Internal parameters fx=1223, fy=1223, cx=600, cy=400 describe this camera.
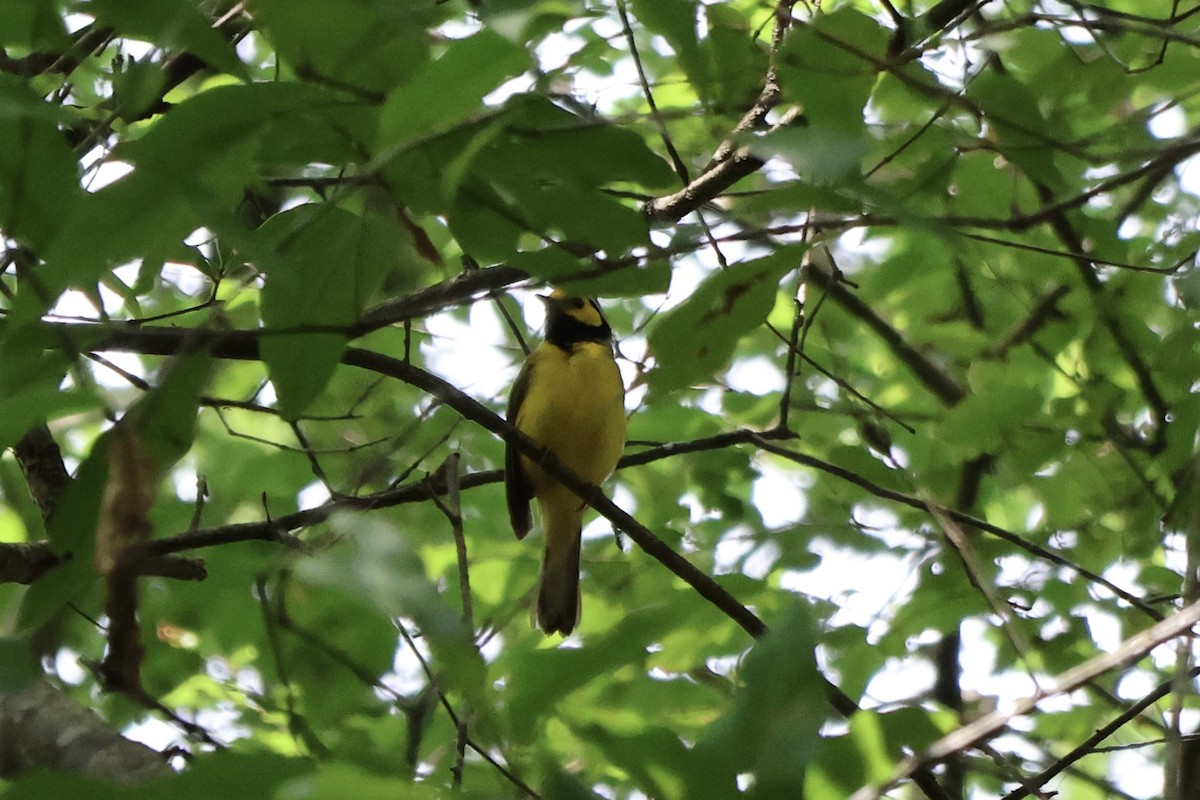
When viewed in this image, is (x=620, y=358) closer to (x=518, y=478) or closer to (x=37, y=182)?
(x=518, y=478)

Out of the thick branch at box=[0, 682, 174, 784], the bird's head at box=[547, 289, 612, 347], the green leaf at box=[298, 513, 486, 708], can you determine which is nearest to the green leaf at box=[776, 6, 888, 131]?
the green leaf at box=[298, 513, 486, 708]

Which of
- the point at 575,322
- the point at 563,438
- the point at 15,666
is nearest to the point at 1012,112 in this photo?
the point at 15,666

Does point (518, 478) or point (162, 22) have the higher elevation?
point (518, 478)

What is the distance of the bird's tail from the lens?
439 cm

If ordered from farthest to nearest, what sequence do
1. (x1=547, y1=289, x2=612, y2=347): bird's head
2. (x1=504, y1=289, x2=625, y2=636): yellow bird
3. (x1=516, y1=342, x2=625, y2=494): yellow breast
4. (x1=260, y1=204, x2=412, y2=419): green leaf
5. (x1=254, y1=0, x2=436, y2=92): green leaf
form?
(x1=547, y1=289, x2=612, y2=347): bird's head
(x1=516, y1=342, x2=625, y2=494): yellow breast
(x1=504, y1=289, x2=625, y2=636): yellow bird
(x1=260, y1=204, x2=412, y2=419): green leaf
(x1=254, y1=0, x2=436, y2=92): green leaf

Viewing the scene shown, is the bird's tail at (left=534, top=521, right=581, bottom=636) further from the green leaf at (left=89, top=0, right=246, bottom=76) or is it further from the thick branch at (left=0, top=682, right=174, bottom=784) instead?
the green leaf at (left=89, top=0, right=246, bottom=76)

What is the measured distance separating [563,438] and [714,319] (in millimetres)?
3424

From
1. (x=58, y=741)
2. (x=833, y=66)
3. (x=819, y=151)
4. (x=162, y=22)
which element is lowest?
(x=58, y=741)

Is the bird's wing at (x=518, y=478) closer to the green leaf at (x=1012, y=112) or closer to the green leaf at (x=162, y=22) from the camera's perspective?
the green leaf at (x=1012, y=112)

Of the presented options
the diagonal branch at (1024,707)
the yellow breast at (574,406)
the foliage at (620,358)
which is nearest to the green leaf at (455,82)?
the foliage at (620,358)

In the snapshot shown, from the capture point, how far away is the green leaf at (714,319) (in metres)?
1.44

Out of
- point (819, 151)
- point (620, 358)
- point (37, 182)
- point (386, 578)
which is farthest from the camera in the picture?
point (620, 358)

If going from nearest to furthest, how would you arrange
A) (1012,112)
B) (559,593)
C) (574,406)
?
(1012,112) → (559,593) → (574,406)

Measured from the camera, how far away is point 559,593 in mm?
4574
